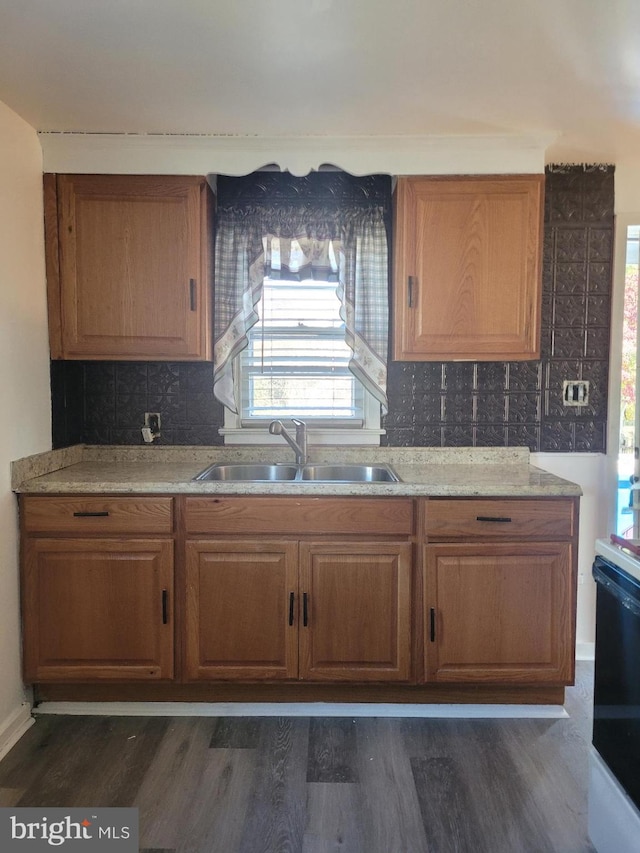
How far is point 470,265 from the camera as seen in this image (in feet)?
7.81

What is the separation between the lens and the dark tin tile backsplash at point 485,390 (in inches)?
104

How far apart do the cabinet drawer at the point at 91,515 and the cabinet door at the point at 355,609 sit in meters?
0.60

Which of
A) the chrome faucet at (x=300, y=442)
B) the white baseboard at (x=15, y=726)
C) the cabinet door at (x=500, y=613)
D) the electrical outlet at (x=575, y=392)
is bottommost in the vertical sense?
A: the white baseboard at (x=15, y=726)

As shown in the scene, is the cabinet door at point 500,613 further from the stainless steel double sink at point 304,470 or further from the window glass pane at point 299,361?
the window glass pane at point 299,361

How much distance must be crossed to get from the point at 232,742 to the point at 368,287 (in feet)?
6.31

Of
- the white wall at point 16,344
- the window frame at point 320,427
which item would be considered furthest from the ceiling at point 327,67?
the window frame at point 320,427

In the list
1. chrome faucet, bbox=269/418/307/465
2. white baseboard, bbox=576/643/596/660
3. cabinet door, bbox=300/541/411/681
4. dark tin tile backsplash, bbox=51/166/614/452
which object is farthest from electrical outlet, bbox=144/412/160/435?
white baseboard, bbox=576/643/596/660

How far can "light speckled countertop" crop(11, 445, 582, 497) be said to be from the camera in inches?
84.4

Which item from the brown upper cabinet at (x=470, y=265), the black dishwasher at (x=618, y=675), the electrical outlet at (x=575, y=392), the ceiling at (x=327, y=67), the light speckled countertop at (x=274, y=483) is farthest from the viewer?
the electrical outlet at (x=575, y=392)

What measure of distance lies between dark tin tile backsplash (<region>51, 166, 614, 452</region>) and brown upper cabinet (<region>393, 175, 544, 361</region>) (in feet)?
0.97

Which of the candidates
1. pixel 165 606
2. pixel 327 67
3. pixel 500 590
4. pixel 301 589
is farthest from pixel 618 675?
pixel 327 67

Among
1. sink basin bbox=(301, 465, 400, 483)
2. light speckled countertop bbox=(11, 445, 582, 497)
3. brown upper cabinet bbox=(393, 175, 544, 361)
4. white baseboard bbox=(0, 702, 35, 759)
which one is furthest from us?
sink basin bbox=(301, 465, 400, 483)

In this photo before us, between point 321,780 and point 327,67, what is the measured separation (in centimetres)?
229

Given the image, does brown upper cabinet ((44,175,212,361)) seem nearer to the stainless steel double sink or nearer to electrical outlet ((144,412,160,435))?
electrical outlet ((144,412,160,435))
